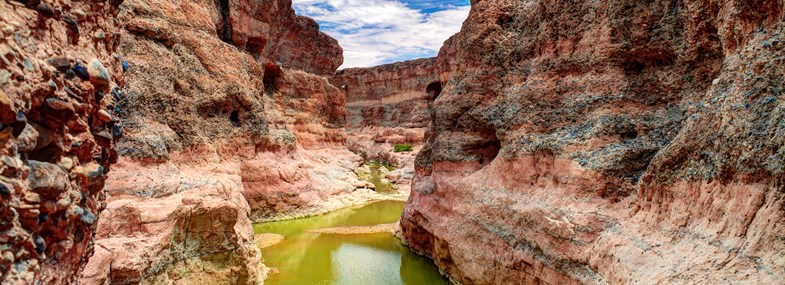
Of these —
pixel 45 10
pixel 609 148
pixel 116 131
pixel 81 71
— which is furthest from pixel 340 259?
pixel 45 10

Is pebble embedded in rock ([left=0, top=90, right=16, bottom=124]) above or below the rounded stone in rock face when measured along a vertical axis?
below

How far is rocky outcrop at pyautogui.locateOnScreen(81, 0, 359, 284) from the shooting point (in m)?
8.73

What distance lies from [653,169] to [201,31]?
14208 millimetres

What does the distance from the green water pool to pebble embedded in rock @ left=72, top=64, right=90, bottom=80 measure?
26.4 ft

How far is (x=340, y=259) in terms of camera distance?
13.1 m

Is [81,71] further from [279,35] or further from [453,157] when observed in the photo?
[279,35]

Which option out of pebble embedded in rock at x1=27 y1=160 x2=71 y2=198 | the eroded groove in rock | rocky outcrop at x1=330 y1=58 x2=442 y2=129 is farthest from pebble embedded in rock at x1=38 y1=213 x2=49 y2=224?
rocky outcrop at x1=330 y1=58 x2=442 y2=129

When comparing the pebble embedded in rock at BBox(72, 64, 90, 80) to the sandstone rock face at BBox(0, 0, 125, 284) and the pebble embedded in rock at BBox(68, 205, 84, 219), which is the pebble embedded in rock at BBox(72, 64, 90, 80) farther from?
the pebble embedded in rock at BBox(68, 205, 84, 219)

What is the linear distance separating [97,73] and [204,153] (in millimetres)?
11043

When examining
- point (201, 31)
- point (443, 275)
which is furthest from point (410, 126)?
point (443, 275)

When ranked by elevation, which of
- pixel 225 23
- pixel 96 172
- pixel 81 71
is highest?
pixel 225 23

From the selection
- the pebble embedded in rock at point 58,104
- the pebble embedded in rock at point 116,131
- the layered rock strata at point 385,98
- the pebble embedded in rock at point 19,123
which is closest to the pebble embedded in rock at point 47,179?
the pebble embedded in rock at point 19,123

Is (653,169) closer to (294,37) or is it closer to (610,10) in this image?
(610,10)

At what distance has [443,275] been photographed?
11.4 m
